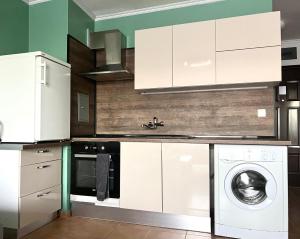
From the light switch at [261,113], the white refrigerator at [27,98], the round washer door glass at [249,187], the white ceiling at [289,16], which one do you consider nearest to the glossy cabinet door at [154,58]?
the white refrigerator at [27,98]

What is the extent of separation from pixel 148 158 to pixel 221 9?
1900mm

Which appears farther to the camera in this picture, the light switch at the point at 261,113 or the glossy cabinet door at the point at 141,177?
the light switch at the point at 261,113

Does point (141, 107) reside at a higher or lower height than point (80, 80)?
lower

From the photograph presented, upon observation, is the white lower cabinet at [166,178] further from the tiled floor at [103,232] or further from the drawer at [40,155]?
the drawer at [40,155]

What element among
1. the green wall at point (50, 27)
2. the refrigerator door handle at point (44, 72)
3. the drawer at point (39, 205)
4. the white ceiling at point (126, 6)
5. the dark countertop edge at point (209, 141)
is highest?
the white ceiling at point (126, 6)

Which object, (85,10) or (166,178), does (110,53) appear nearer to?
(85,10)

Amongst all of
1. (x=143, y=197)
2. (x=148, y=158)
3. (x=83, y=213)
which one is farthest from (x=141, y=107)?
(x=83, y=213)

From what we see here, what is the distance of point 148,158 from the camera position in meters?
2.23

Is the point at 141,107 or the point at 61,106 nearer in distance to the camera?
the point at 61,106

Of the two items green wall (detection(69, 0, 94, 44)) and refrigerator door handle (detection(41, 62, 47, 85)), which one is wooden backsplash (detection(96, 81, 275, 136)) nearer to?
green wall (detection(69, 0, 94, 44))

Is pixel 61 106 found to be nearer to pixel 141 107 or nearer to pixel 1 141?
pixel 1 141

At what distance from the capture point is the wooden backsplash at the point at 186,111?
260 cm

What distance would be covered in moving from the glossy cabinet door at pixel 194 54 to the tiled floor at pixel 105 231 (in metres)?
1.44

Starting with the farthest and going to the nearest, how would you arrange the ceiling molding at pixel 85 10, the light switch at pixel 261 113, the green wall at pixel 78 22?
the ceiling molding at pixel 85 10, the green wall at pixel 78 22, the light switch at pixel 261 113
